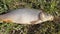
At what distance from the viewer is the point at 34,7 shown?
3814 millimetres

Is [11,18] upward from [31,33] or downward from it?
upward

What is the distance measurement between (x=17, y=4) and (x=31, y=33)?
0.51 m

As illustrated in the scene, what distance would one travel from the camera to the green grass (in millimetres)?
3727

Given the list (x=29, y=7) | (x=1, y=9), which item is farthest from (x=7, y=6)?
(x=29, y=7)

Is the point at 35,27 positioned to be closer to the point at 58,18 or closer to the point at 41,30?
the point at 41,30

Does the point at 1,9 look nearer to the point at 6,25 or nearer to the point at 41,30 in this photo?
the point at 6,25

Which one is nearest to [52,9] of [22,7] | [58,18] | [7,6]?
[58,18]

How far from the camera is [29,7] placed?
378 cm

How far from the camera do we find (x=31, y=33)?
3768 millimetres

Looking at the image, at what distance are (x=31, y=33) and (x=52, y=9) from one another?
1.66 ft

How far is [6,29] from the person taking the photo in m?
3.73

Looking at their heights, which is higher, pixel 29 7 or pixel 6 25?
pixel 29 7

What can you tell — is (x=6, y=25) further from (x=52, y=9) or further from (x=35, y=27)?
(x=52, y=9)

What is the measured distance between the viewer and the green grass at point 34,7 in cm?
373
